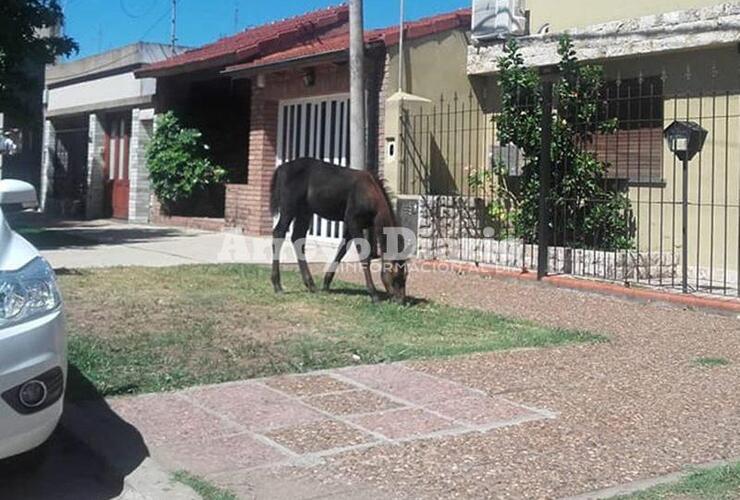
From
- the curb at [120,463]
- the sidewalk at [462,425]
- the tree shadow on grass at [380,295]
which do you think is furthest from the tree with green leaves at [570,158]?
the curb at [120,463]

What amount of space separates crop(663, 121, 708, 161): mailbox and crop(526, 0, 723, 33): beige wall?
8.06ft

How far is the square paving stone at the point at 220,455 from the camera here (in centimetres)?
479

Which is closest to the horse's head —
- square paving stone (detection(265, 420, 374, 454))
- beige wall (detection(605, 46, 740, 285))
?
square paving stone (detection(265, 420, 374, 454))

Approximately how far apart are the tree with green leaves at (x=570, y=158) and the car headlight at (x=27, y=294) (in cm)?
876

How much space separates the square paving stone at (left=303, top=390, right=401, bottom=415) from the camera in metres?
5.87

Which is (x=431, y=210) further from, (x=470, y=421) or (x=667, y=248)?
(x=470, y=421)

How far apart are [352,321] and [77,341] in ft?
8.38

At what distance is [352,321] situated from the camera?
860 centimetres

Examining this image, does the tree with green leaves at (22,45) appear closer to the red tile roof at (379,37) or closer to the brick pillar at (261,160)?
the red tile roof at (379,37)

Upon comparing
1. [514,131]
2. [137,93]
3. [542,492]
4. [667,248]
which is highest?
[137,93]

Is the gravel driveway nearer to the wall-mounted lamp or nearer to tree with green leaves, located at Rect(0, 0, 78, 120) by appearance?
the wall-mounted lamp

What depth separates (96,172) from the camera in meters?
24.0

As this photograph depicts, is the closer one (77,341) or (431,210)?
(77,341)

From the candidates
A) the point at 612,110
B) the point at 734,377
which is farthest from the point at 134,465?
the point at 612,110
